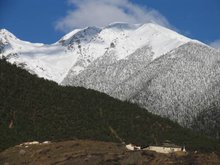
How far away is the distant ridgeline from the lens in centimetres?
13500

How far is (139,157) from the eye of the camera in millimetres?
59562

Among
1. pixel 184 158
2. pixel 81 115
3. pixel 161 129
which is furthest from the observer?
pixel 161 129

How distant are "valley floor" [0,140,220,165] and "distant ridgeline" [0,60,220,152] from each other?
48.3 meters

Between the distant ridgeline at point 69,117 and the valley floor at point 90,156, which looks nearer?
the valley floor at point 90,156

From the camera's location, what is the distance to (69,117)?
149000 millimetres

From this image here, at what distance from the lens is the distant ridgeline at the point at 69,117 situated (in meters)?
135

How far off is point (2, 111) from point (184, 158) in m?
86.5

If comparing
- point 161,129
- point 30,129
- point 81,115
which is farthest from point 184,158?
point 161,129

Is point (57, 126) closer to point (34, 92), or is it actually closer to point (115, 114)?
point (34, 92)

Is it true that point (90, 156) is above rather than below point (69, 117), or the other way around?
below

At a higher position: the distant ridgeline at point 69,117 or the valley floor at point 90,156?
the distant ridgeline at point 69,117

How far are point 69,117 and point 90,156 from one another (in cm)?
8780

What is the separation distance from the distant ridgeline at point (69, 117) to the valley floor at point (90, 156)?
48.3 metres

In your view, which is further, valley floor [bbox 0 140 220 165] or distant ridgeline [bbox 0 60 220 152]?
distant ridgeline [bbox 0 60 220 152]
